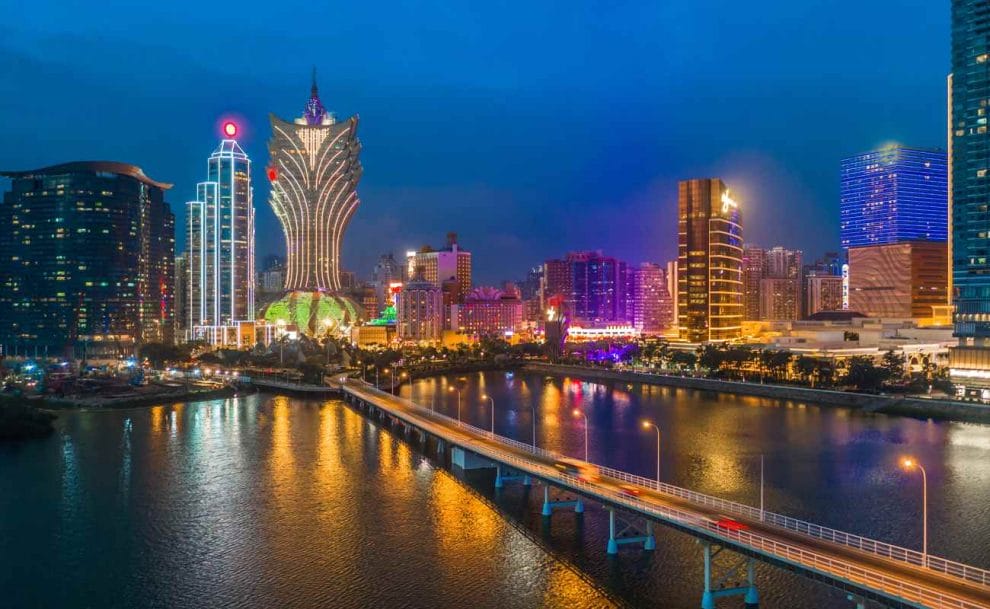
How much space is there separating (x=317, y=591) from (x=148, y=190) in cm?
10561

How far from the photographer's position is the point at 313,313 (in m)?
106

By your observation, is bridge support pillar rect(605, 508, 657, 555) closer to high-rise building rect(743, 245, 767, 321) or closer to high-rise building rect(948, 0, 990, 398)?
high-rise building rect(948, 0, 990, 398)

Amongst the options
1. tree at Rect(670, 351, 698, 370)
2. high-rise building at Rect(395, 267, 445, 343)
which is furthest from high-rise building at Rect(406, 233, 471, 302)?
tree at Rect(670, 351, 698, 370)

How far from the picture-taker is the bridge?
15.6 meters

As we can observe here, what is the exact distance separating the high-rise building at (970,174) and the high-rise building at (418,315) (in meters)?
77.5

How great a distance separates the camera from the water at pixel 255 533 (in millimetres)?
21109

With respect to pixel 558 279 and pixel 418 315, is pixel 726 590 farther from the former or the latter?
pixel 558 279

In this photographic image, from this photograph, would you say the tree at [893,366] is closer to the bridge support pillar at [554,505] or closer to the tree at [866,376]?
the tree at [866,376]

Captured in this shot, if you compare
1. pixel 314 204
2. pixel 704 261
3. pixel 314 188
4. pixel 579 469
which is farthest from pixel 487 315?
pixel 579 469

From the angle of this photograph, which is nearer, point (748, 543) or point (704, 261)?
point (748, 543)

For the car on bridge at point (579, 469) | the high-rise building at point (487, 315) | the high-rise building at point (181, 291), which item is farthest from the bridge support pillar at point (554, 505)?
the high-rise building at point (181, 291)

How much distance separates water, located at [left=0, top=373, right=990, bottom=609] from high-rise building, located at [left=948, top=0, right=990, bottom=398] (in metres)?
12.6

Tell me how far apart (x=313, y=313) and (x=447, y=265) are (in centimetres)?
7086

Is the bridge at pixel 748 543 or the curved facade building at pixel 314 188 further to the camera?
the curved facade building at pixel 314 188
